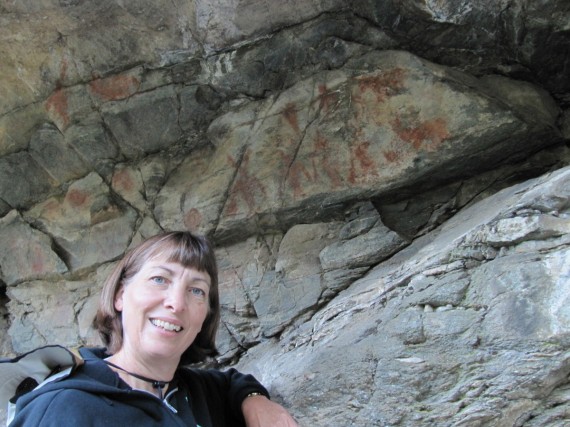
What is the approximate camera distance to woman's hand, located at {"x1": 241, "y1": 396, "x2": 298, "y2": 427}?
236 centimetres

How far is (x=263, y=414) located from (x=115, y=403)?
2.41 feet

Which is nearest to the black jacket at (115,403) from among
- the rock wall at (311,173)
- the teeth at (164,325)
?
the teeth at (164,325)

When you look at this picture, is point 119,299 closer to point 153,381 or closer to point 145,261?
point 145,261

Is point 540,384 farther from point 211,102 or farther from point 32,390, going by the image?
point 211,102

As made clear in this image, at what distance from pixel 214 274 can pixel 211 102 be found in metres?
2.91

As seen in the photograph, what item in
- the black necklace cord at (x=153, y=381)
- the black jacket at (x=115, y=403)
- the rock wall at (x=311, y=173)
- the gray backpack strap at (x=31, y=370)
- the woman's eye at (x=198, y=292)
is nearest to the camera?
the black jacket at (x=115, y=403)

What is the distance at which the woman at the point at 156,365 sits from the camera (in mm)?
1829

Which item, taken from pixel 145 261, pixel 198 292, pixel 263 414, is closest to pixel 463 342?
pixel 263 414

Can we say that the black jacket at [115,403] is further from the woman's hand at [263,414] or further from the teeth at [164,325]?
the teeth at [164,325]

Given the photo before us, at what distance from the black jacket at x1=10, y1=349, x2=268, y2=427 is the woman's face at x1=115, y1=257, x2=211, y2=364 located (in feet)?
0.54

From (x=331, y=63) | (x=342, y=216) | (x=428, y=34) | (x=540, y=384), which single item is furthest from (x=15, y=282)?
(x=540, y=384)

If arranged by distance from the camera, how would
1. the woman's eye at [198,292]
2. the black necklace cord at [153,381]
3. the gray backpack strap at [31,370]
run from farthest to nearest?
1. the woman's eye at [198,292]
2. the black necklace cord at [153,381]
3. the gray backpack strap at [31,370]

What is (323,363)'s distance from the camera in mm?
2881

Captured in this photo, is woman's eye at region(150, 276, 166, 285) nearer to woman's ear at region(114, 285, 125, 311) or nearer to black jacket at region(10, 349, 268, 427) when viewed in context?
woman's ear at region(114, 285, 125, 311)
